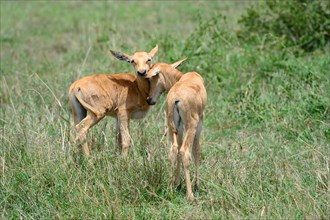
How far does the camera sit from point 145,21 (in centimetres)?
1466

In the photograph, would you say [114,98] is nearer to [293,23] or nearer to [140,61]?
[140,61]

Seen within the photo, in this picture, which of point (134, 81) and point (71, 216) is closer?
point (71, 216)

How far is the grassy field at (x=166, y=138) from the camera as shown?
5.76 m

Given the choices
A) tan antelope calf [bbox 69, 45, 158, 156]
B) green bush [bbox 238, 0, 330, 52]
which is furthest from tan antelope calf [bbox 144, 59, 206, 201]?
green bush [bbox 238, 0, 330, 52]

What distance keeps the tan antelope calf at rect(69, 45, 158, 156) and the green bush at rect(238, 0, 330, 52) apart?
343 centimetres

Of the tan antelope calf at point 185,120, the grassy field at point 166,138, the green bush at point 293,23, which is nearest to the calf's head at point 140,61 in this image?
the grassy field at point 166,138

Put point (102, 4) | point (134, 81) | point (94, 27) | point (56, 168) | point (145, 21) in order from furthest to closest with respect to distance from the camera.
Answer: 1. point (102, 4)
2. point (145, 21)
3. point (94, 27)
4. point (134, 81)
5. point (56, 168)

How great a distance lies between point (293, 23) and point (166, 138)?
498 centimetres

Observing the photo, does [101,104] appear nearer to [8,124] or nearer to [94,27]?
[8,124]

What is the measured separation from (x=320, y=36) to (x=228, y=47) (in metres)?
1.52

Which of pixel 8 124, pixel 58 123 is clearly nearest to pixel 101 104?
pixel 58 123

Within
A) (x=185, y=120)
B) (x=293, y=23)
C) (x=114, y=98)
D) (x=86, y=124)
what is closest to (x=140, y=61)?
(x=114, y=98)

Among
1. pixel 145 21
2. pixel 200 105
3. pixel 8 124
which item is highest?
pixel 200 105

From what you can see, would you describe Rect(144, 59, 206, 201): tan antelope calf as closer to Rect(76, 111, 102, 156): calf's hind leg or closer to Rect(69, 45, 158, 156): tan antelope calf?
Rect(69, 45, 158, 156): tan antelope calf
